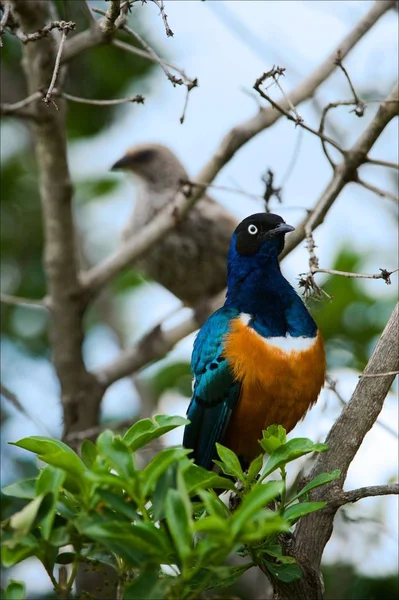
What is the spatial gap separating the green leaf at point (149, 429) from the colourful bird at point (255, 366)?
161cm

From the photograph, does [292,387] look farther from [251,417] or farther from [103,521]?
[103,521]

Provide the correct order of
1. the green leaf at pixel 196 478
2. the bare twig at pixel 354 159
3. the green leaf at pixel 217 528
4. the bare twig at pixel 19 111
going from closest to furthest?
the green leaf at pixel 217 528, the green leaf at pixel 196 478, the bare twig at pixel 354 159, the bare twig at pixel 19 111

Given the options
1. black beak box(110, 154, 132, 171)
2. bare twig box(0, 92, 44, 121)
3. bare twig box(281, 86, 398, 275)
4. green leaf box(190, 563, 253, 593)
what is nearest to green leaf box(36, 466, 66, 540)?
green leaf box(190, 563, 253, 593)

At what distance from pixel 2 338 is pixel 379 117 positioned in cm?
424

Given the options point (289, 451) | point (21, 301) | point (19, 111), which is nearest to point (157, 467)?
point (289, 451)

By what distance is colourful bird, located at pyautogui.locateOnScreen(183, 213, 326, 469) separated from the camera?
433 cm

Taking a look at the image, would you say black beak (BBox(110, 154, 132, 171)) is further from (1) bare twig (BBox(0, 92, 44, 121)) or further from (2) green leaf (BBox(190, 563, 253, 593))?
(2) green leaf (BBox(190, 563, 253, 593))

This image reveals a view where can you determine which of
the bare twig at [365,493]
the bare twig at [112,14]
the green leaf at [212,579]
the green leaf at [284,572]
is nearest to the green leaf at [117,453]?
the green leaf at [212,579]

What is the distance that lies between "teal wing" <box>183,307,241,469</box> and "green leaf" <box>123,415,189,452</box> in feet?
5.35

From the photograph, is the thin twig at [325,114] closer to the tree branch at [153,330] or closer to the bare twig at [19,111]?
the tree branch at [153,330]

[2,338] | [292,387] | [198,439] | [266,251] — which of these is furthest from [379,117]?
[2,338]

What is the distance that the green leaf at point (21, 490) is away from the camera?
244 centimetres

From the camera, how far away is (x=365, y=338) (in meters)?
6.78

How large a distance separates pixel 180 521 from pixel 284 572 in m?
0.97
